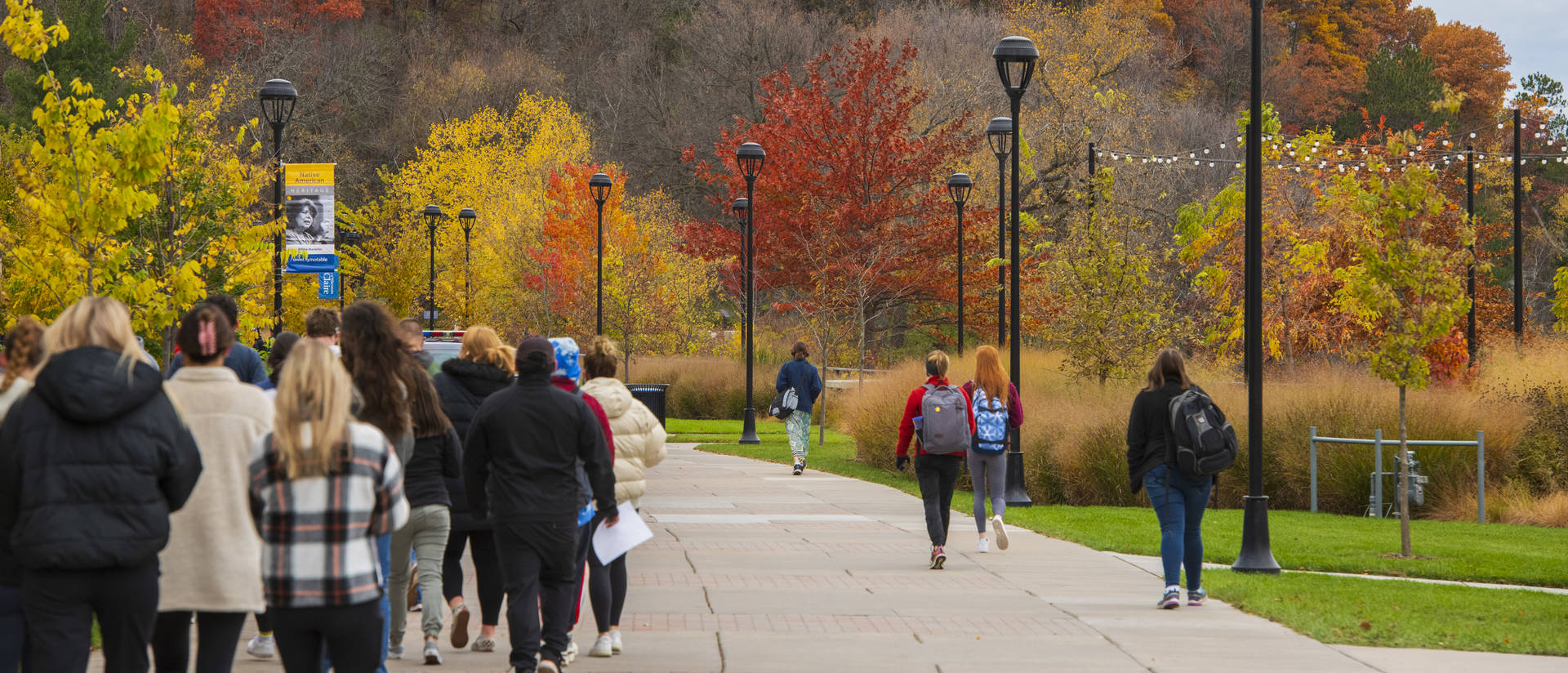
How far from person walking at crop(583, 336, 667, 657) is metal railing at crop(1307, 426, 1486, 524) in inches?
443

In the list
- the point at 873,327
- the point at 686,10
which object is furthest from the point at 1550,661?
the point at 686,10

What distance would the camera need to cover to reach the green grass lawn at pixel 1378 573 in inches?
365

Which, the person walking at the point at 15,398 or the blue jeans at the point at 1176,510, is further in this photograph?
the blue jeans at the point at 1176,510

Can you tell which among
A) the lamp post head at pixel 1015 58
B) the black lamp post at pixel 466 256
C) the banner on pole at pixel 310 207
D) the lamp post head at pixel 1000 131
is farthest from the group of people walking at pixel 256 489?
the black lamp post at pixel 466 256

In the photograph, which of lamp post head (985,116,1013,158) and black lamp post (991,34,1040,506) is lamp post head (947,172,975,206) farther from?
black lamp post (991,34,1040,506)

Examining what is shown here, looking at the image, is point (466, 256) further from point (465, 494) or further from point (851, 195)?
point (465, 494)

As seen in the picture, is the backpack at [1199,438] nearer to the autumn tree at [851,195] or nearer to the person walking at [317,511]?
the person walking at [317,511]

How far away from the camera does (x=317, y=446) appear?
191 inches

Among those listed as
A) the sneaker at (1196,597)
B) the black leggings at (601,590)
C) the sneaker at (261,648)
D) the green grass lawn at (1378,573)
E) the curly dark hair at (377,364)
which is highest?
the curly dark hair at (377,364)

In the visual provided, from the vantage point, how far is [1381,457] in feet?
58.1

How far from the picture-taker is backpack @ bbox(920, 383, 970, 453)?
1176 centimetres

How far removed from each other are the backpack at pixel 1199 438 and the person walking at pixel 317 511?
20.0ft

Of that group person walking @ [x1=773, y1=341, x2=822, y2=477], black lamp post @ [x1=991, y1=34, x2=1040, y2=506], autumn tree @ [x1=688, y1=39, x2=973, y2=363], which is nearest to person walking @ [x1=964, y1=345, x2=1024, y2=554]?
black lamp post @ [x1=991, y1=34, x2=1040, y2=506]

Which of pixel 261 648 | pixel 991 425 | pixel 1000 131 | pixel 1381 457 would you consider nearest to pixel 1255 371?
pixel 991 425
